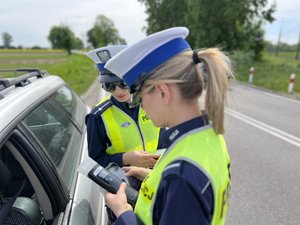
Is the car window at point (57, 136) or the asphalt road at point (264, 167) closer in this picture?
the car window at point (57, 136)

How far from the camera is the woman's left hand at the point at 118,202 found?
4.38ft

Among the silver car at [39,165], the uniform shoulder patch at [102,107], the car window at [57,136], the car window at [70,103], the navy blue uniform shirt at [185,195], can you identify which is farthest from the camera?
the car window at [70,103]

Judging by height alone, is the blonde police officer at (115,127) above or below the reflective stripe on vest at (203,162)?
below

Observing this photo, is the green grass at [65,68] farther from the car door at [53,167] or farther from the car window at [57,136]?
the car door at [53,167]

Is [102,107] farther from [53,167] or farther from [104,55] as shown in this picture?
[53,167]

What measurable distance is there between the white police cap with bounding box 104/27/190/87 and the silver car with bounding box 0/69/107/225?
649 millimetres

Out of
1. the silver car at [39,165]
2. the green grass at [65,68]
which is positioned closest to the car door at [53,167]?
the silver car at [39,165]

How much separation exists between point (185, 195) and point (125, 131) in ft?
3.66

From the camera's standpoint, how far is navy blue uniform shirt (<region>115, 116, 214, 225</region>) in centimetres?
104

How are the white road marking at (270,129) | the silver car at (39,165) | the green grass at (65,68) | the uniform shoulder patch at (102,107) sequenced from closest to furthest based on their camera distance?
1. the silver car at (39,165)
2. the uniform shoulder patch at (102,107)
3. the white road marking at (270,129)
4. the green grass at (65,68)

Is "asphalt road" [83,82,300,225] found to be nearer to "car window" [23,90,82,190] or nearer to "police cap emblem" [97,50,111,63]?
"police cap emblem" [97,50,111,63]

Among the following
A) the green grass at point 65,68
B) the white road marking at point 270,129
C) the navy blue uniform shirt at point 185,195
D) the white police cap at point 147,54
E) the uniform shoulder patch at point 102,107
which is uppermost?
the white police cap at point 147,54

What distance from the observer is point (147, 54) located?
1.19m

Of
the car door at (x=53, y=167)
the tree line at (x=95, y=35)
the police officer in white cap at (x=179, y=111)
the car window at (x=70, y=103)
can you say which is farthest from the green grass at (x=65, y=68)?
the tree line at (x=95, y=35)
